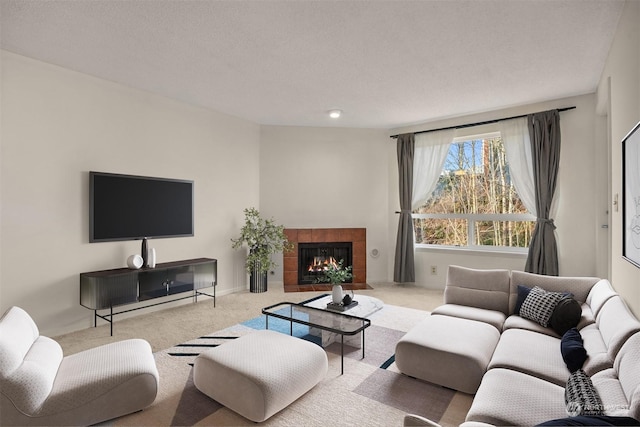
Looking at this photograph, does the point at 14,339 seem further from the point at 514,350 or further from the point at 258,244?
the point at 258,244

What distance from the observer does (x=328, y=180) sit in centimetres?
582

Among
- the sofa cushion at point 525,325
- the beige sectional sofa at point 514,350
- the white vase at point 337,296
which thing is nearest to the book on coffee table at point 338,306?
the white vase at point 337,296

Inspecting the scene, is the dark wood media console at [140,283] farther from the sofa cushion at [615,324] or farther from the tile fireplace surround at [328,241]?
the sofa cushion at [615,324]

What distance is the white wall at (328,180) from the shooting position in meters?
5.69

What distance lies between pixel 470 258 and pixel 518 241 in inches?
26.5

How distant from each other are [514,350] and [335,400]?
119 cm

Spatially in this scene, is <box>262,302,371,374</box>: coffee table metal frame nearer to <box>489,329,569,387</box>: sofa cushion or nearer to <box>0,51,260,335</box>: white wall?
<box>489,329,569,387</box>: sofa cushion

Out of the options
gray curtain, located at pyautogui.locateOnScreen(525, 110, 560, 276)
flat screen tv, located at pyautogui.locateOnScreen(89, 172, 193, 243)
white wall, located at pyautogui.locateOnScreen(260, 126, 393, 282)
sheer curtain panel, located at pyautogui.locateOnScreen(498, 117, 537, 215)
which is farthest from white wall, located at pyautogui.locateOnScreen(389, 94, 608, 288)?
flat screen tv, located at pyautogui.locateOnScreen(89, 172, 193, 243)

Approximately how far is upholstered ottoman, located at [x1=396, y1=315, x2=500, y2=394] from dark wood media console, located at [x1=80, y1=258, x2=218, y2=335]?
271 centimetres

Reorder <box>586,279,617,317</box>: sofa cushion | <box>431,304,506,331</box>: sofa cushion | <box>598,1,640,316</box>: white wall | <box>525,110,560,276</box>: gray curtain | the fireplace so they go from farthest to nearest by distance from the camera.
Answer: the fireplace < <box>525,110,560,276</box>: gray curtain < <box>431,304,506,331</box>: sofa cushion < <box>586,279,617,317</box>: sofa cushion < <box>598,1,640,316</box>: white wall

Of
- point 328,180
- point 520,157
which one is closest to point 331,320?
point 328,180

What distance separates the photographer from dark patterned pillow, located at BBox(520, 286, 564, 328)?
2652 millimetres

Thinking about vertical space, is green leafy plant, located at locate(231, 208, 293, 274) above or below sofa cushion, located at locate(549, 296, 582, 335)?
above

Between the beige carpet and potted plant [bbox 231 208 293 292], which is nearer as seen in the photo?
the beige carpet
